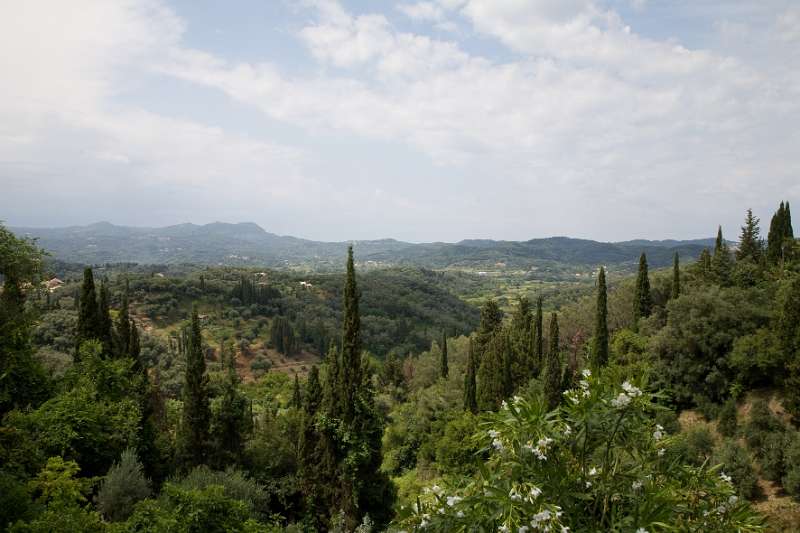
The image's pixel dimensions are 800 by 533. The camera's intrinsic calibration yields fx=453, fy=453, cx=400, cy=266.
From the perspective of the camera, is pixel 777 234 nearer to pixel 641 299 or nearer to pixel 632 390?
pixel 641 299

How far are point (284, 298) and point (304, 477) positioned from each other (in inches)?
3814

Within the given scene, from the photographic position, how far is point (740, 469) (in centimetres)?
1969

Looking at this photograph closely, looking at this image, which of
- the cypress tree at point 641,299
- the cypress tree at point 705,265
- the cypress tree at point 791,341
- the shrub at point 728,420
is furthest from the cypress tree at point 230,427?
the cypress tree at point 705,265

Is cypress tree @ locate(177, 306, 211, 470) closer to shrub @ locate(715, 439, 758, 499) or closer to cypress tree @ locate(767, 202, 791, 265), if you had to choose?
shrub @ locate(715, 439, 758, 499)

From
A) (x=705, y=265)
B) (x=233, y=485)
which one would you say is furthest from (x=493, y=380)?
(x=705, y=265)

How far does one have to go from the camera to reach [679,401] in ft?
96.0

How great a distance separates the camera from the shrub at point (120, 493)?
43.2 ft

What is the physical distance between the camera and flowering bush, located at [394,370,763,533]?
4148 mm

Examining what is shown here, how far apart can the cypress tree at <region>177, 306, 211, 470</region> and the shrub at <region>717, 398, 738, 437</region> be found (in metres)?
27.1

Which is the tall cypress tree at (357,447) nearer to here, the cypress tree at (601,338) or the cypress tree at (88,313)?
the cypress tree at (88,313)

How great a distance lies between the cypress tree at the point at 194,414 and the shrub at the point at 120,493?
27.5ft

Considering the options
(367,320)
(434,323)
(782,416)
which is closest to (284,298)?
(367,320)

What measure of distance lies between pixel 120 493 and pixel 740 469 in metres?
24.0

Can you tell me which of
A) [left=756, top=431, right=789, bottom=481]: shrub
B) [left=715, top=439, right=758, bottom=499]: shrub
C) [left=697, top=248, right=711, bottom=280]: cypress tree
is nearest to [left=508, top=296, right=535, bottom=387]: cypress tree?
[left=697, top=248, right=711, bottom=280]: cypress tree
